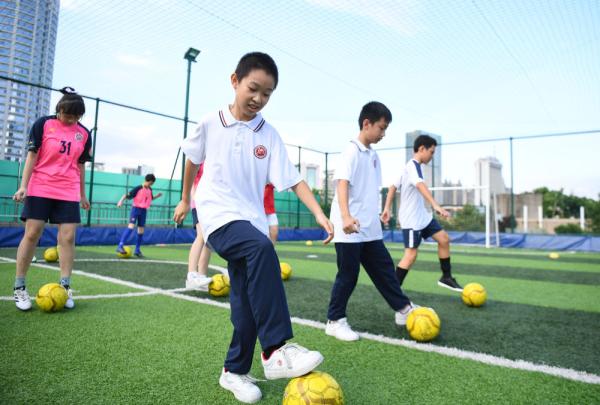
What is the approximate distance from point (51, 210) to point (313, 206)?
2963 mm

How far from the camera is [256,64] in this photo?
209 centimetres

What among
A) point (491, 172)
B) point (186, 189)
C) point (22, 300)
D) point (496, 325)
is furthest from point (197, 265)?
point (491, 172)

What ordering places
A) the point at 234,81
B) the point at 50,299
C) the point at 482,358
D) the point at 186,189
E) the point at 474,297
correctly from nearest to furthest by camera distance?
1. the point at 234,81
2. the point at 186,189
3. the point at 482,358
4. the point at 50,299
5. the point at 474,297

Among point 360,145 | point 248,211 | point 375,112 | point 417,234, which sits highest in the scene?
point 375,112

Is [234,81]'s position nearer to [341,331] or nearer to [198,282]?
[341,331]

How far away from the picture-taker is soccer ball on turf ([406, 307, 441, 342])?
2.95 m

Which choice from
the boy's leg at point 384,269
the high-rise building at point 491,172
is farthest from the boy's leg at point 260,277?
the high-rise building at point 491,172

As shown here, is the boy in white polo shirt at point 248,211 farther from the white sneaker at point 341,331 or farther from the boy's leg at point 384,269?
the boy's leg at point 384,269

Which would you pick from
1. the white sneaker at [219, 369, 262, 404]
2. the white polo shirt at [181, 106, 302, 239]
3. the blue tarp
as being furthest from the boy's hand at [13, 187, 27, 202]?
the blue tarp

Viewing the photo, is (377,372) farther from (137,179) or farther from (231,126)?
(137,179)

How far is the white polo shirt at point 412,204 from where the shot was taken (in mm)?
4922

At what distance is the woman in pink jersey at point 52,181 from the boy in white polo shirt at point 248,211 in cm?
215

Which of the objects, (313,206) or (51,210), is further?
(51,210)

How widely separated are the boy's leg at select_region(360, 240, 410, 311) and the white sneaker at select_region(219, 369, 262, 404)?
159cm
